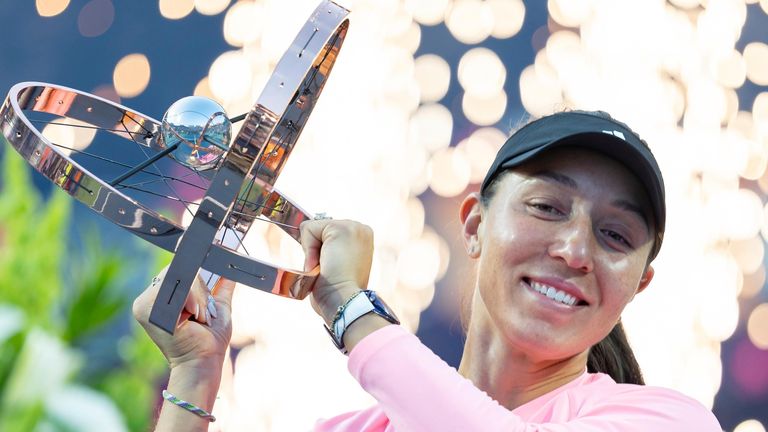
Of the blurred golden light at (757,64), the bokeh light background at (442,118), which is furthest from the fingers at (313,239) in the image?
the blurred golden light at (757,64)

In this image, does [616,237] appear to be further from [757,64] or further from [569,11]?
[757,64]

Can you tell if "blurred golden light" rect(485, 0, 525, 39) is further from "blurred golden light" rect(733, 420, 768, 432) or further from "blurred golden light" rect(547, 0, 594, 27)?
"blurred golden light" rect(733, 420, 768, 432)

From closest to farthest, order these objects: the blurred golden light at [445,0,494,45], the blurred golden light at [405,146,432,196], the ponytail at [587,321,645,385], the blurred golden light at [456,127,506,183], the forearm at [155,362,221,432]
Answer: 1. the forearm at [155,362,221,432]
2. the ponytail at [587,321,645,385]
3. the blurred golden light at [456,127,506,183]
4. the blurred golden light at [405,146,432,196]
5. the blurred golden light at [445,0,494,45]

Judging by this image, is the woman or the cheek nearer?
the woman

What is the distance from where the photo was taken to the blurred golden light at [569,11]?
12.6 ft

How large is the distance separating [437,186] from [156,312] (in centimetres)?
247

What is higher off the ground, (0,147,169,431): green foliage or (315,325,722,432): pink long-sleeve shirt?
(315,325,722,432): pink long-sleeve shirt

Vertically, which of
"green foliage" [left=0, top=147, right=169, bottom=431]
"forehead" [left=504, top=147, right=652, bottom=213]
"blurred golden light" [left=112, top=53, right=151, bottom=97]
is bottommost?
"green foliage" [left=0, top=147, right=169, bottom=431]

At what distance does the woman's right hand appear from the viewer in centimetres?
144

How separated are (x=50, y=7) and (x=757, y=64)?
8.31ft

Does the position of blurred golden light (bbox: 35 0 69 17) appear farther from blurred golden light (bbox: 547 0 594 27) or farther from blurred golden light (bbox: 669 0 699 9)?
blurred golden light (bbox: 669 0 699 9)

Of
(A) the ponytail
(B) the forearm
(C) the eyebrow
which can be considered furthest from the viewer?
(A) the ponytail

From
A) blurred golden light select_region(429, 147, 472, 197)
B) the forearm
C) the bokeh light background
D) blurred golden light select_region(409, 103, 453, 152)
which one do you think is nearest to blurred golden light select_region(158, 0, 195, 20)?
the bokeh light background

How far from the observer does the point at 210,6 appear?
387 cm
